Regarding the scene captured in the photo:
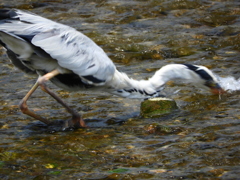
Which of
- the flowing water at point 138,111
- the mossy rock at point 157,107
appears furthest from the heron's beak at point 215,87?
the mossy rock at point 157,107

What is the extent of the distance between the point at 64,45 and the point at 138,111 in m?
1.46

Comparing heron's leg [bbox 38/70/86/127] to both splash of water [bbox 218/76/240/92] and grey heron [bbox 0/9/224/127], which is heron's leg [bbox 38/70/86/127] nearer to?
grey heron [bbox 0/9/224/127]

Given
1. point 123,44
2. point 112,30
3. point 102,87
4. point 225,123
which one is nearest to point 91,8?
Result: point 112,30

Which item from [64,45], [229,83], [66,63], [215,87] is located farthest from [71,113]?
[229,83]

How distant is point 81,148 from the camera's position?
550cm

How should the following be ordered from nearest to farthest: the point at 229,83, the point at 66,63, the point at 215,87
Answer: the point at 66,63 → the point at 215,87 → the point at 229,83

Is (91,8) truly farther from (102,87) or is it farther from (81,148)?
(81,148)

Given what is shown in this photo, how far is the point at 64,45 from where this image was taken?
649cm

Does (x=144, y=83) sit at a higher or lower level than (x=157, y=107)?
higher

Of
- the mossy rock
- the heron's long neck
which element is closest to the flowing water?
the mossy rock

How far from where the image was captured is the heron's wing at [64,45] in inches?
247

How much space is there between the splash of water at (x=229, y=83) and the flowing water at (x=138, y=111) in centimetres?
2

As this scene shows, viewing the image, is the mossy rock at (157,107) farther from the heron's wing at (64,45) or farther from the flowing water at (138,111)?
the heron's wing at (64,45)

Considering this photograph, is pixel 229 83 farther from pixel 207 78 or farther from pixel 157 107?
pixel 157 107
